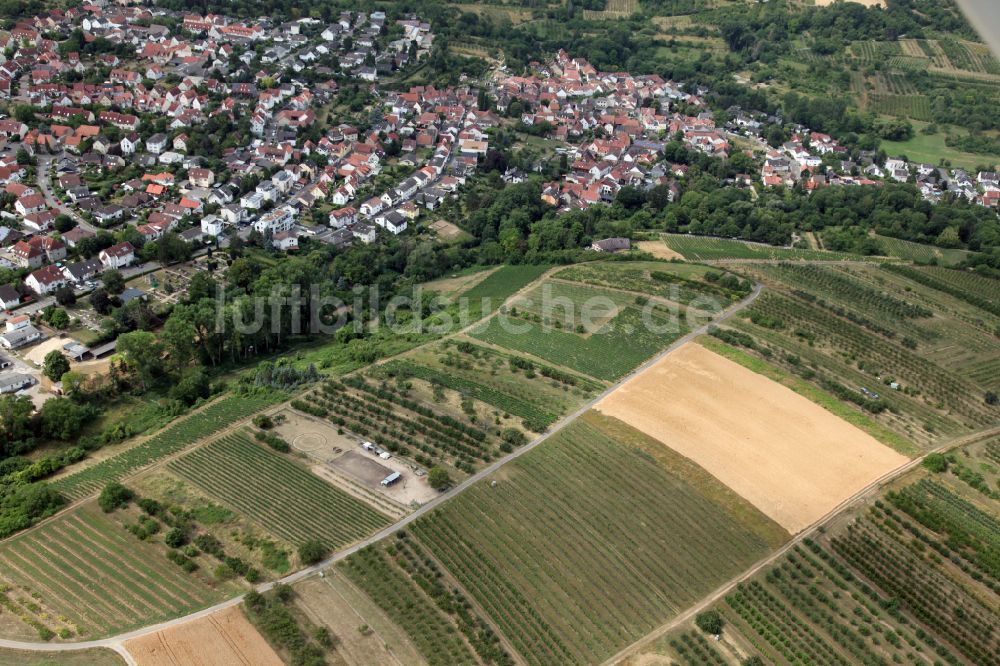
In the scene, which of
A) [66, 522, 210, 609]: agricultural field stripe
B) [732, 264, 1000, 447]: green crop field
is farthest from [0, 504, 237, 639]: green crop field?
[732, 264, 1000, 447]: green crop field

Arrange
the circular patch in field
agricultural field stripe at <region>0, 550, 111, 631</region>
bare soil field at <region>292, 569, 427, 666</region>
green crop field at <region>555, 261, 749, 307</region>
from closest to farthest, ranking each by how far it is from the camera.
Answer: bare soil field at <region>292, 569, 427, 666</region> < agricultural field stripe at <region>0, 550, 111, 631</region> < the circular patch in field < green crop field at <region>555, 261, 749, 307</region>

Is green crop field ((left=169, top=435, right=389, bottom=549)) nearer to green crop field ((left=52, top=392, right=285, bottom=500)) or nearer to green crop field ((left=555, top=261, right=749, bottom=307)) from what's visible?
green crop field ((left=52, top=392, right=285, bottom=500))

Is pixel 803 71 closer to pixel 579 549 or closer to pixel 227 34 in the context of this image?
pixel 227 34

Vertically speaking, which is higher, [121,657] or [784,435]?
[784,435]

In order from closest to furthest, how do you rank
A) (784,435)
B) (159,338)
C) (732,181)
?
(784,435), (159,338), (732,181)

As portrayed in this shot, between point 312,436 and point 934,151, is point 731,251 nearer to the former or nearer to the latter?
point 312,436

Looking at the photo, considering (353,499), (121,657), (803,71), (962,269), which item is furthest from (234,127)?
(803,71)
